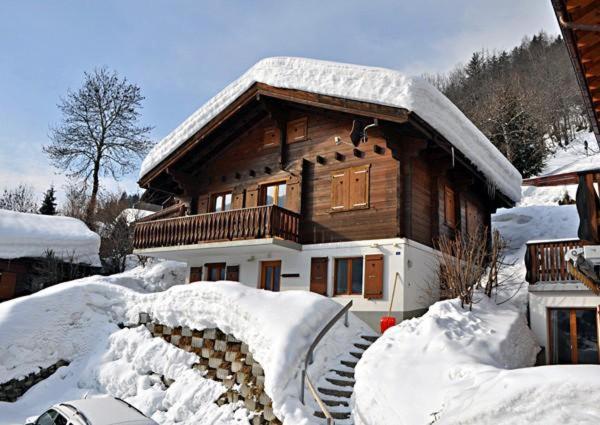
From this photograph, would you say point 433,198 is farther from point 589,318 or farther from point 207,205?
point 207,205

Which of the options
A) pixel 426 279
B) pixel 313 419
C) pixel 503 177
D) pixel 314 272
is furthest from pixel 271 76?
pixel 313 419

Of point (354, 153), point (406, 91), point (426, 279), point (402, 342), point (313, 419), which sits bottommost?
point (313, 419)

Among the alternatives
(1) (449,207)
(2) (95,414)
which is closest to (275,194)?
(1) (449,207)

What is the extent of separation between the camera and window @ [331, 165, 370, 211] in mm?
14805

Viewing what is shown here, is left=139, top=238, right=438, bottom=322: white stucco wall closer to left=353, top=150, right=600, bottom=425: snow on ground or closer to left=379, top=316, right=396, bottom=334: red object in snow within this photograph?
left=379, top=316, right=396, bottom=334: red object in snow

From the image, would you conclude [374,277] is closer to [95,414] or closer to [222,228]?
[222,228]

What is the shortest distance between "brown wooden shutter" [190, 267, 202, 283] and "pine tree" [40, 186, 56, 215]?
2203 cm

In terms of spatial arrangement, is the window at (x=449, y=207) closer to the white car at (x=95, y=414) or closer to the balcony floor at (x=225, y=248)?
the balcony floor at (x=225, y=248)

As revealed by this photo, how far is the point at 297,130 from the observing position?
16.8 m

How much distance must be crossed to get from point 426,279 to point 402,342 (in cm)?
489

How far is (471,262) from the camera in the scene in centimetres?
1232

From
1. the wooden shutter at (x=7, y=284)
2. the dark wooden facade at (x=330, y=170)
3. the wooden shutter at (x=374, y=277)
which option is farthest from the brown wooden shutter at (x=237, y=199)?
the wooden shutter at (x=7, y=284)

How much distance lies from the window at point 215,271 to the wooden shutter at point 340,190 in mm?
5044

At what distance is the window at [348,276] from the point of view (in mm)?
14406
